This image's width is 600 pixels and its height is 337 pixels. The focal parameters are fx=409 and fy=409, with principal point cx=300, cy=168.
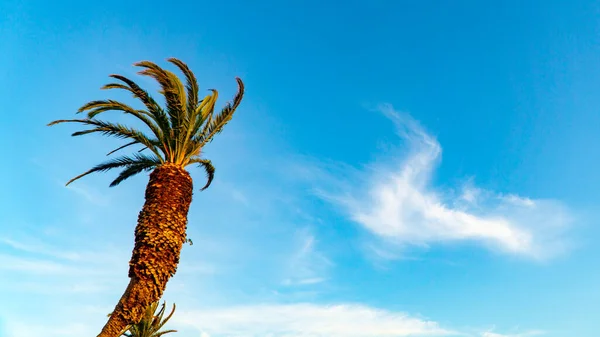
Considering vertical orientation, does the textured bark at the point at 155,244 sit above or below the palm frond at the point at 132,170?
below

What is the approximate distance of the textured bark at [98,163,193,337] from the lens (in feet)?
37.0

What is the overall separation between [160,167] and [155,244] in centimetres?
260

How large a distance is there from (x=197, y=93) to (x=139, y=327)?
10290mm

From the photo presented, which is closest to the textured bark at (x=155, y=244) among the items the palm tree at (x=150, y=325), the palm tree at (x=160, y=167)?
the palm tree at (x=160, y=167)

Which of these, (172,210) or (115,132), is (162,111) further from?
(172,210)

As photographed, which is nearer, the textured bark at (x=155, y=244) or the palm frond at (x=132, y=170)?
the textured bark at (x=155, y=244)

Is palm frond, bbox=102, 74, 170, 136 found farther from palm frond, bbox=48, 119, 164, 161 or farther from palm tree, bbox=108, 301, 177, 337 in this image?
palm tree, bbox=108, 301, 177, 337

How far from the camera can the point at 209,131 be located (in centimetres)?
1428

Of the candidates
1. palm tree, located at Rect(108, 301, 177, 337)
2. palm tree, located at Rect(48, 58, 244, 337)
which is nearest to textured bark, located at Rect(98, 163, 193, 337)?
palm tree, located at Rect(48, 58, 244, 337)

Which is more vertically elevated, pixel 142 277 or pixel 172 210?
pixel 172 210

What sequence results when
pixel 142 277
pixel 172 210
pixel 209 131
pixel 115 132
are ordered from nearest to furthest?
pixel 142 277
pixel 172 210
pixel 115 132
pixel 209 131

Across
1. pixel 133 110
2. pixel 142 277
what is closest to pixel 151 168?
pixel 133 110

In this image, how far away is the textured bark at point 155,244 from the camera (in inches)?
444

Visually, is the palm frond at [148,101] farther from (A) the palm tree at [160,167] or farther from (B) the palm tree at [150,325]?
(B) the palm tree at [150,325]
